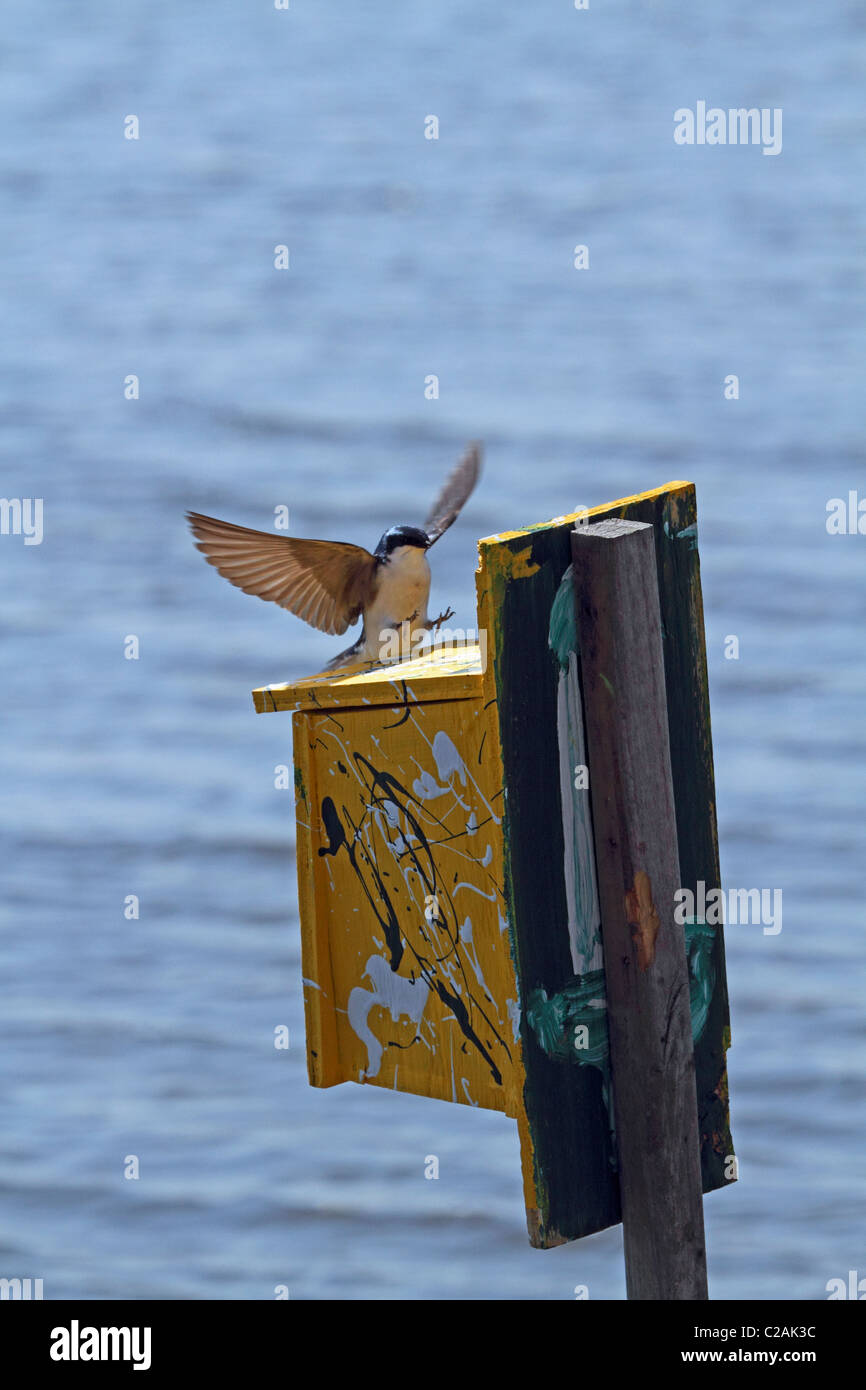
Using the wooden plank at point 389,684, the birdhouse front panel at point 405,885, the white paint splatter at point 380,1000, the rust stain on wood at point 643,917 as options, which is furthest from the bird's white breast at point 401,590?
the rust stain on wood at point 643,917

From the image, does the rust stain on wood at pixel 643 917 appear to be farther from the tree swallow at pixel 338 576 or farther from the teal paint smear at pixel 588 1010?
the tree swallow at pixel 338 576

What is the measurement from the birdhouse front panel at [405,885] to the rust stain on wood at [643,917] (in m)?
0.17

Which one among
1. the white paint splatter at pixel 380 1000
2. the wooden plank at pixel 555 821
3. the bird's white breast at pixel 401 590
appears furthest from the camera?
the bird's white breast at pixel 401 590

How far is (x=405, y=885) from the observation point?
2.58 m

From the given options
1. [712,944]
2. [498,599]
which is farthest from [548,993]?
[498,599]

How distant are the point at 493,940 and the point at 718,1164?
1.49 feet

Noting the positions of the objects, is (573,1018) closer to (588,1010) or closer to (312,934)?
(588,1010)

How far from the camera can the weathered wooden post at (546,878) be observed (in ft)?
7.32

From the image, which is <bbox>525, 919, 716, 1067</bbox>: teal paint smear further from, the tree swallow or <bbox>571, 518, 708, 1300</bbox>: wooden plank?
the tree swallow

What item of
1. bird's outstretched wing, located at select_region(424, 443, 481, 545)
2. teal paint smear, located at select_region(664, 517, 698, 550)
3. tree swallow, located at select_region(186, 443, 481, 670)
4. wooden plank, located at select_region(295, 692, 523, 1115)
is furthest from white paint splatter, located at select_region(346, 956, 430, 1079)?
bird's outstretched wing, located at select_region(424, 443, 481, 545)

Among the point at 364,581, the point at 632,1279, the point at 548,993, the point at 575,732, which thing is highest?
the point at 364,581

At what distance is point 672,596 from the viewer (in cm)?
238

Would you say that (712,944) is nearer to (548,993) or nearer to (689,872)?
(689,872)

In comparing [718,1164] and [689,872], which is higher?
[689,872]
